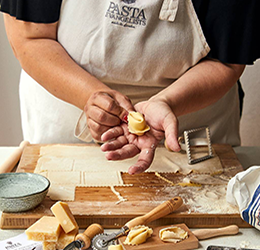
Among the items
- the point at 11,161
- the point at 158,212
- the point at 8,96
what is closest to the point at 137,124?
the point at 158,212

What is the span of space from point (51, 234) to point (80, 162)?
1.52ft

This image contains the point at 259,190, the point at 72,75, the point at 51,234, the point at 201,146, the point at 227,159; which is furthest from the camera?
the point at 201,146

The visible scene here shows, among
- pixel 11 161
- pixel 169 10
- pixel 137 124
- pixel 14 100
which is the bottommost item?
pixel 14 100

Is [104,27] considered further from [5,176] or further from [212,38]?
[5,176]

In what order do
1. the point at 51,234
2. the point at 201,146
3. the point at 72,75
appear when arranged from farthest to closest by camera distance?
the point at 201,146
the point at 72,75
the point at 51,234

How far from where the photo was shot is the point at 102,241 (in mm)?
970

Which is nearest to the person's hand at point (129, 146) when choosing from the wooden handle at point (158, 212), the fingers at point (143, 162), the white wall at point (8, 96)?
the fingers at point (143, 162)

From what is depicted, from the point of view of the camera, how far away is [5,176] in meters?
1.16

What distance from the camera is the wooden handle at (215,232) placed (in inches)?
41.1

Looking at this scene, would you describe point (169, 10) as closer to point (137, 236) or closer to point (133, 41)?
point (133, 41)

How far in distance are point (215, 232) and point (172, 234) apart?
135 mm

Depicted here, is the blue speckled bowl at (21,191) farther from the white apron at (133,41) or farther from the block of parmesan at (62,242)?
the white apron at (133,41)

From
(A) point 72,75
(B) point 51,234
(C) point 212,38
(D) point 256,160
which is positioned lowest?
(D) point 256,160

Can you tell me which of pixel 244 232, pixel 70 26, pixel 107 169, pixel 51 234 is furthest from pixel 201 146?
pixel 51 234
